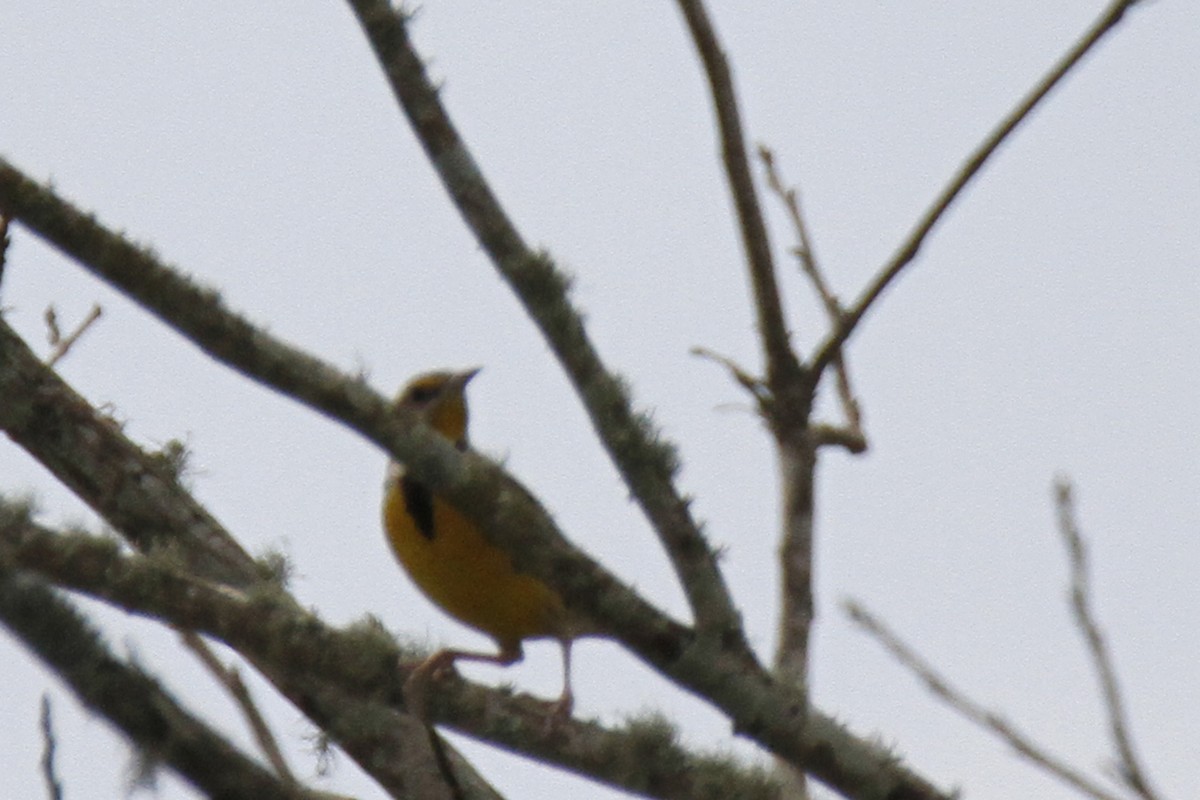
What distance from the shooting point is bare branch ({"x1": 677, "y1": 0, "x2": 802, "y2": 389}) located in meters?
4.39

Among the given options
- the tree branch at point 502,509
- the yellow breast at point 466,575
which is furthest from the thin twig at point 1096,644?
the yellow breast at point 466,575

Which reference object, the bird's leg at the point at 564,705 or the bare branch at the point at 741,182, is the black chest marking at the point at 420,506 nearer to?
the bird's leg at the point at 564,705

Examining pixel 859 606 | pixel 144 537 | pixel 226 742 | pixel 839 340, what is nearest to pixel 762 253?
pixel 839 340

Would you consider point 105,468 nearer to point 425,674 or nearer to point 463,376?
point 425,674

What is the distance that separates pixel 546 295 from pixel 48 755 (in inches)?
52.2

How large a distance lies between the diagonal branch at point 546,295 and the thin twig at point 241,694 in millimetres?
1584

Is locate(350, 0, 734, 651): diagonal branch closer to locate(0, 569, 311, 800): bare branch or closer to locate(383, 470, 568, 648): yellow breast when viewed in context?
locate(0, 569, 311, 800): bare branch

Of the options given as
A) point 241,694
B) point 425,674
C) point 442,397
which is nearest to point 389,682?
point 425,674

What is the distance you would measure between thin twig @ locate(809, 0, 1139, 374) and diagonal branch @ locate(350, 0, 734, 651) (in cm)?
124

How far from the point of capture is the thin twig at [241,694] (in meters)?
4.84

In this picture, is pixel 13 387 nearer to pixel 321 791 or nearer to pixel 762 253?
pixel 321 791

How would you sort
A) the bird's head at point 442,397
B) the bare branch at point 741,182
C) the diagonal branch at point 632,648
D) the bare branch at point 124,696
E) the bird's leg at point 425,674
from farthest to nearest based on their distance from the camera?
the bird's head at point 442,397 → the bare branch at point 741,182 → the bird's leg at point 425,674 → the diagonal branch at point 632,648 → the bare branch at point 124,696

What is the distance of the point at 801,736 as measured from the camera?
3.80 m

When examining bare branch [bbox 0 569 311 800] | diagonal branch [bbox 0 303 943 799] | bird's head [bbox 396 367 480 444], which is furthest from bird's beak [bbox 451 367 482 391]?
bare branch [bbox 0 569 311 800]
